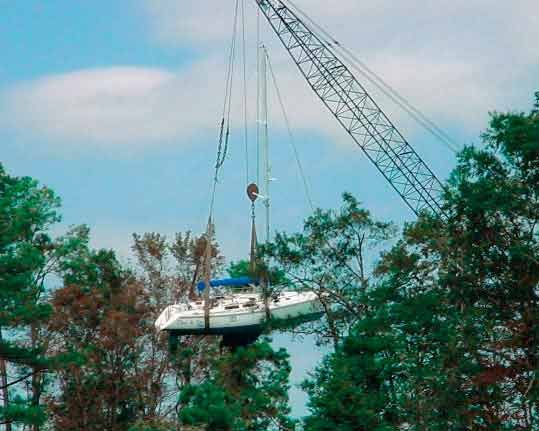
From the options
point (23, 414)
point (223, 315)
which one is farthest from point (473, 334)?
point (223, 315)

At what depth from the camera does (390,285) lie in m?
50.9

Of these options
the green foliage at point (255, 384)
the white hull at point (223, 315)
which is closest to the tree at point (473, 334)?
the green foliage at point (255, 384)

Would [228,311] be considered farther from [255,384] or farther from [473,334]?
[473,334]

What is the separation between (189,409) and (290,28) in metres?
50.3

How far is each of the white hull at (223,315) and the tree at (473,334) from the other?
12.4 metres

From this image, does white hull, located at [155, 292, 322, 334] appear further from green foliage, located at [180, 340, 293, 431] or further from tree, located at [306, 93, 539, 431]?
tree, located at [306, 93, 539, 431]

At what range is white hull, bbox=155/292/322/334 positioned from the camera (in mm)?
60281

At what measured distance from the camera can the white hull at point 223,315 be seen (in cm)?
6028

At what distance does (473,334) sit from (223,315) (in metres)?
21.0

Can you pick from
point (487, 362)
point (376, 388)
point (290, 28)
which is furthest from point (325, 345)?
point (290, 28)

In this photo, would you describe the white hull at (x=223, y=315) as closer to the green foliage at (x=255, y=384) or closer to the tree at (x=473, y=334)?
the green foliage at (x=255, y=384)

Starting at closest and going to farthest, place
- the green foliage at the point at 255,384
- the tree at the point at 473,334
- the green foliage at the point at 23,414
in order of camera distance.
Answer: the tree at the point at 473,334 → the green foliage at the point at 23,414 → the green foliage at the point at 255,384

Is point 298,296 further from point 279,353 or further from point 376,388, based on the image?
point 376,388

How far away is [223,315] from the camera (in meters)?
61.9
